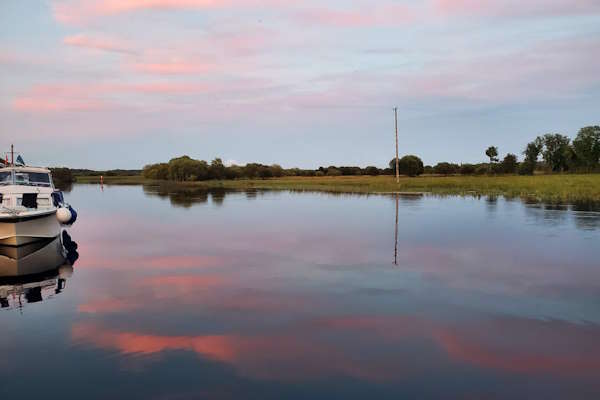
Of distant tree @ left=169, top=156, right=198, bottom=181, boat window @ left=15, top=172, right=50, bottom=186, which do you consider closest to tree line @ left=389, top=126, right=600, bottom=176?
distant tree @ left=169, top=156, right=198, bottom=181

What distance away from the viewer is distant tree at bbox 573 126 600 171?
13950cm

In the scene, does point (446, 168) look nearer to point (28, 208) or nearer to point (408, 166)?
point (408, 166)

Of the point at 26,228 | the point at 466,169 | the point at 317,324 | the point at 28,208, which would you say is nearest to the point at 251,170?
the point at 466,169

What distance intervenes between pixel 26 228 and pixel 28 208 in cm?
305

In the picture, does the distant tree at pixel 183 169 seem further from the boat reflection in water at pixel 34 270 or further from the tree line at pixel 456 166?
the boat reflection in water at pixel 34 270

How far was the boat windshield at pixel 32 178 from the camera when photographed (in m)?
29.6

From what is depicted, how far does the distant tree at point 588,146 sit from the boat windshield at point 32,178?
14345 centimetres

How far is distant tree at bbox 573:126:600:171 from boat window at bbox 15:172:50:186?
471 feet

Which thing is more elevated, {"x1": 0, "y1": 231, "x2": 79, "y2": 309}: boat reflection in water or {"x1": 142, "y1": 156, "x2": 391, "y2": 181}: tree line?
{"x1": 142, "y1": 156, "x2": 391, "y2": 181}: tree line

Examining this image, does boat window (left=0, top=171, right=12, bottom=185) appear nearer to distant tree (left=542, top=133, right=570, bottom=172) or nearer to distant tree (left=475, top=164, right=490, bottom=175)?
distant tree (left=475, top=164, right=490, bottom=175)

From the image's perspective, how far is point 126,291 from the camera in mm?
16031

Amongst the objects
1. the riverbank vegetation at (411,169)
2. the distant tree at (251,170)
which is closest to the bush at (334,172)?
the riverbank vegetation at (411,169)

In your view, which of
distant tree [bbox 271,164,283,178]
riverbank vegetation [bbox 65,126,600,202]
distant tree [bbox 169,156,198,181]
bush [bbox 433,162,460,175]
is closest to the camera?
riverbank vegetation [bbox 65,126,600,202]

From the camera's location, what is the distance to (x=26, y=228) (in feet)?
76.4
